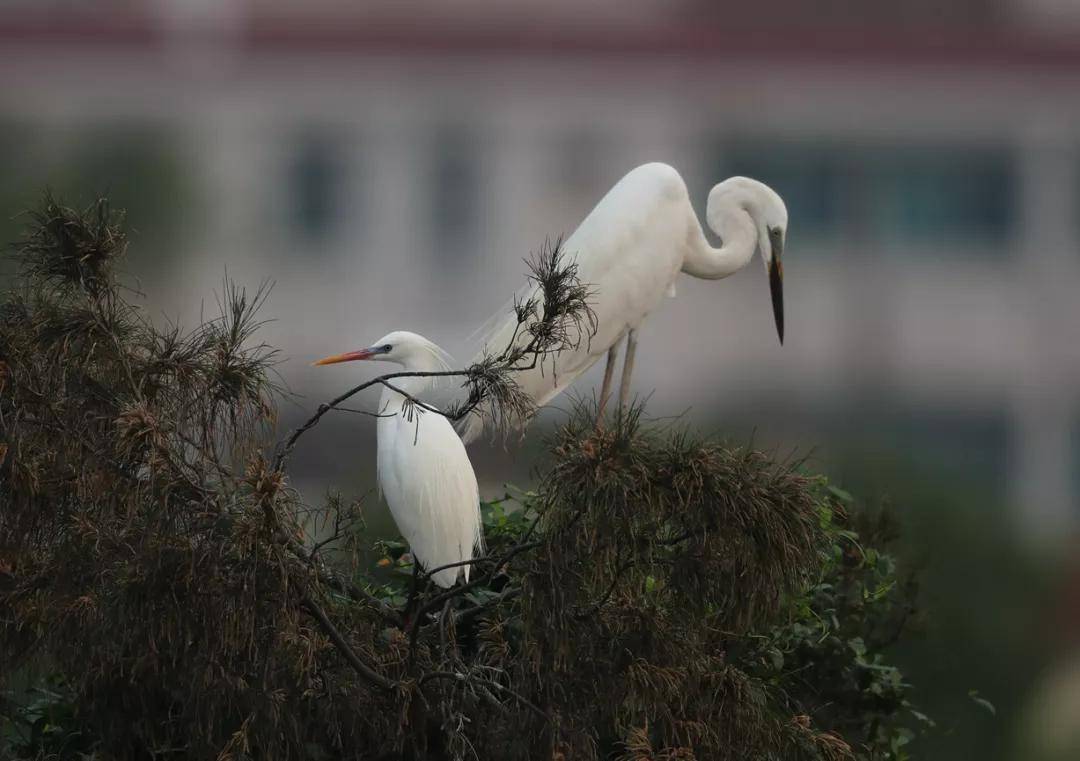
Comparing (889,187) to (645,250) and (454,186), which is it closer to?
(454,186)

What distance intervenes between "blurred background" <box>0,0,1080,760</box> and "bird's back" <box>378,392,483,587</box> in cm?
1328

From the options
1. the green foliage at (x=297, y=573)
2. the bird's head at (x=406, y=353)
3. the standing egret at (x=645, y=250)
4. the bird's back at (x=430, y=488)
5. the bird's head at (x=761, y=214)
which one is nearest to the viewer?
the green foliage at (x=297, y=573)

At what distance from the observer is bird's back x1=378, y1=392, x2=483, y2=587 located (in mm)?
3312

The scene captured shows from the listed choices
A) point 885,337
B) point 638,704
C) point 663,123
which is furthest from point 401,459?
point 663,123

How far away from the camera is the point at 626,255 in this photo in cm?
414

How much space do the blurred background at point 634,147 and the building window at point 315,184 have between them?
0.04 metres

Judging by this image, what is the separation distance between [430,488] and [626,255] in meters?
0.99

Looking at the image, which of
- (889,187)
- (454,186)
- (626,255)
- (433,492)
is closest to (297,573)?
(433,492)

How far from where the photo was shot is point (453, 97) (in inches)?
743

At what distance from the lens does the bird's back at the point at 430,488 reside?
3.31 metres

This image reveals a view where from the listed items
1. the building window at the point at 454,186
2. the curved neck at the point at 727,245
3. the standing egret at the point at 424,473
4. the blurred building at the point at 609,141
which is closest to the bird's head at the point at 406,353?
the standing egret at the point at 424,473

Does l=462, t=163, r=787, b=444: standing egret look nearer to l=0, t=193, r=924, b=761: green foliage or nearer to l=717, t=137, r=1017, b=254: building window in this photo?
l=0, t=193, r=924, b=761: green foliage

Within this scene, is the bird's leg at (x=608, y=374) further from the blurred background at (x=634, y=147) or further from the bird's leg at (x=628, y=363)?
the blurred background at (x=634, y=147)

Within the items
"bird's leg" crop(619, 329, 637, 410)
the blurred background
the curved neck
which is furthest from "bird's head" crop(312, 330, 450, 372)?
the blurred background
